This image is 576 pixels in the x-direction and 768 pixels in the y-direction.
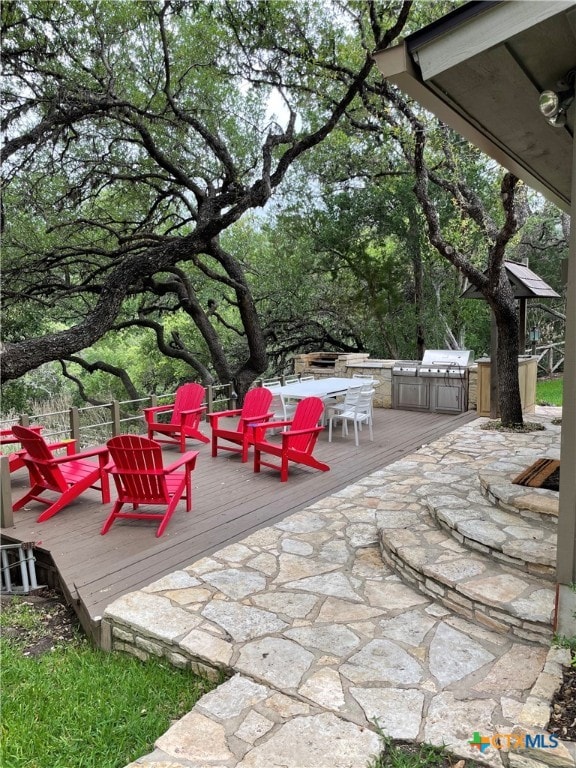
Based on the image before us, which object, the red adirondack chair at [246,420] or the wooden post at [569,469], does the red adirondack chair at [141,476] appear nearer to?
the red adirondack chair at [246,420]

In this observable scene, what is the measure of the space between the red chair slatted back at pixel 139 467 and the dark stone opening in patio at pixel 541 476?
2.85 m

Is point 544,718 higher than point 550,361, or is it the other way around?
point 550,361

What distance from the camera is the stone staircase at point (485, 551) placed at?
2.80 m

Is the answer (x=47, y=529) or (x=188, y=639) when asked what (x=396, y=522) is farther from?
(x=47, y=529)

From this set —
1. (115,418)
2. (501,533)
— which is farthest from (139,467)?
(115,418)

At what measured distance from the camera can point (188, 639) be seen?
8.88 ft

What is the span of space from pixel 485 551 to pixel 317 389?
4547 millimetres

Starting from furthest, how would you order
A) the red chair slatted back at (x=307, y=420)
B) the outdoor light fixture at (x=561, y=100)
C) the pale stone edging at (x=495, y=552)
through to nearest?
the red chair slatted back at (x=307, y=420)
the pale stone edging at (x=495, y=552)
the outdoor light fixture at (x=561, y=100)

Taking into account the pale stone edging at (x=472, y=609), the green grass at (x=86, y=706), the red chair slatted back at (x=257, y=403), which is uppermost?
the red chair slatted back at (x=257, y=403)

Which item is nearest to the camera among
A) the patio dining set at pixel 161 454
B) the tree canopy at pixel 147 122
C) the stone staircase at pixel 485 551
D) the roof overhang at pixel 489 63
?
the roof overhang at pixel 489 63

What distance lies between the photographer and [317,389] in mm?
7738

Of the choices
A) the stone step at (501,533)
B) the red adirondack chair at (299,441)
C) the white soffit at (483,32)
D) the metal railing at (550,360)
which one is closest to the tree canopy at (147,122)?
the red adirondack chair at (299,441)

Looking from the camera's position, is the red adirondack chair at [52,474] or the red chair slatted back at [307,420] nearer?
the red adirondack chair at [52,474]

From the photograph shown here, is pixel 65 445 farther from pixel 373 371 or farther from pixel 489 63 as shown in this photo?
pixel 373 371
